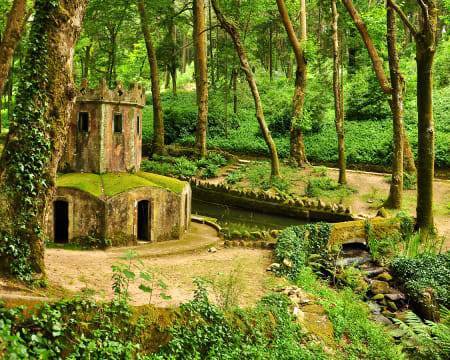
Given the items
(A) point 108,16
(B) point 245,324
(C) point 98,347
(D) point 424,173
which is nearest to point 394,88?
(D) point 424,173

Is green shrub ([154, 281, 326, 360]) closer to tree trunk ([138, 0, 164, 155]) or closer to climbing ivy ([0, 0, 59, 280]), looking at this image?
climbing ivy ([0, 0, 59, 280])

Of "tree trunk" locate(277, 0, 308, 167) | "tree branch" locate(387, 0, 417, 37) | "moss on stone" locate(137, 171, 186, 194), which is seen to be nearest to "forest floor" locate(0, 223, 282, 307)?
"moss on stone" locate(137, 171, 186, 194)

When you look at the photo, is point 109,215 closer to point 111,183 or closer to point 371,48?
point 111,183

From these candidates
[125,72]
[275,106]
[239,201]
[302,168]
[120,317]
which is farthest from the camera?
[125,72]

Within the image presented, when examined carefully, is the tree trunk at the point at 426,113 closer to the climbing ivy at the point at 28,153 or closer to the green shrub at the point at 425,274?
the green shrub at the point at 425,274

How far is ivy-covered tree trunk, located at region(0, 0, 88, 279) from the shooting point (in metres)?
8.52

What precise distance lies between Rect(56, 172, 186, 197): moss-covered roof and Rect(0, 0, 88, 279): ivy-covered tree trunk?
23.8 ft

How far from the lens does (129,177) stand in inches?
691

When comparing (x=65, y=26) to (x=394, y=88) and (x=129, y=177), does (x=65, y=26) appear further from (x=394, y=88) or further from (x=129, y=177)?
(x=394, y=88)

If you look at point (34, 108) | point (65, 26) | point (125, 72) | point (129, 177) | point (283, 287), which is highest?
point (125, 72)

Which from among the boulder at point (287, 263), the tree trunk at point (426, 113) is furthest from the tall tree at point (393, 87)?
the boulder at point (287, 263)

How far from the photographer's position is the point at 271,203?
77.7ft

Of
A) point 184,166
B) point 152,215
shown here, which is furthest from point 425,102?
point 184,166

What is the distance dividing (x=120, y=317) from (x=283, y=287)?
5870 millimetres
